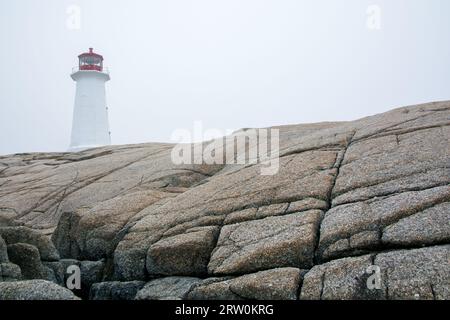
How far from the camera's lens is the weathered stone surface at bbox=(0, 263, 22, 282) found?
17.0 metres

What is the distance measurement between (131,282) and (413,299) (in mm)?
11243

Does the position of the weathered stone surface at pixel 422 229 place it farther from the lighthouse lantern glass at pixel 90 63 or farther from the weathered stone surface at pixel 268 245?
the lighthouse lantern glass at pixel 90 63

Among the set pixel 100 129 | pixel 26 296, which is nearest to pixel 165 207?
pixel 26 296

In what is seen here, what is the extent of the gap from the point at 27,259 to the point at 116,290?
4340 millimetres

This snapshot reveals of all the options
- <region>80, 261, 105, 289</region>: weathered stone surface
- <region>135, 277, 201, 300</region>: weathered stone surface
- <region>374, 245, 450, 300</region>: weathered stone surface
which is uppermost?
<region>374, 245, 450, 300</region>: weathered stone surface

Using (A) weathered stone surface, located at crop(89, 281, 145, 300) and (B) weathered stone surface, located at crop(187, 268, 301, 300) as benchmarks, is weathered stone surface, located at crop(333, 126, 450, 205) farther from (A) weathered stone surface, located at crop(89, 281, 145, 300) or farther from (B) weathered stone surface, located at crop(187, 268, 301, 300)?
(A) weathered stone surface, located at crop(89, 281, 145, 300)

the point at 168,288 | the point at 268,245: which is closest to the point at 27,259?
the point at 168,288

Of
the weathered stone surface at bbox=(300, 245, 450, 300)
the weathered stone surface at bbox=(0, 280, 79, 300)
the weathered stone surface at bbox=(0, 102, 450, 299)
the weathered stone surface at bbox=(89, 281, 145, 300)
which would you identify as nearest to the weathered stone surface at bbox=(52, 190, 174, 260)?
the weathered stone surface at bbox=(0, 102, 450, 299)

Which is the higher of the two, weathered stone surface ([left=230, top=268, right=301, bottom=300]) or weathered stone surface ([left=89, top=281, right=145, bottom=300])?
weathered stone surface ([left=230, top=268, right=301, bottom=300])

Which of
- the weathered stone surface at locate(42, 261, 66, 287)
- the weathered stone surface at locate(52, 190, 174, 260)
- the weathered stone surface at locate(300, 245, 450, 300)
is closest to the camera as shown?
the weathered stone surface at locate(300, 245, 450, 300)

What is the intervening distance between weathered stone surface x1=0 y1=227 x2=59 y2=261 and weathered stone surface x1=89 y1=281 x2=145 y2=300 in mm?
3458

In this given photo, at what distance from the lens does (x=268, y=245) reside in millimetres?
16438

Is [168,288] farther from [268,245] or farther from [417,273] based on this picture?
[417,273]
